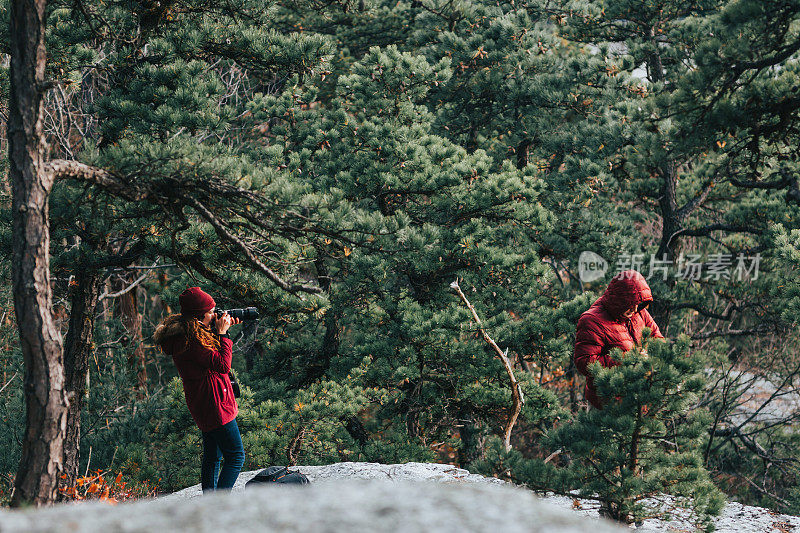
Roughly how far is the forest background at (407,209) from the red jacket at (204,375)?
77 centimetres

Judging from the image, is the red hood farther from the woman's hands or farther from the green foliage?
the woman's hands

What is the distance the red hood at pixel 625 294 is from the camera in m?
4.49

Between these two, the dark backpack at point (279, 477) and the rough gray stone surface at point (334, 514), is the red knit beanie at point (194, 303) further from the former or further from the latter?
the rough gray stone surface at point (334, 514)

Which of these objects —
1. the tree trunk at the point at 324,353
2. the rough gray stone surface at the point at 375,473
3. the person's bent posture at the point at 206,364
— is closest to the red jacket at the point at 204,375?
the person's bent posture at the point at 206,364

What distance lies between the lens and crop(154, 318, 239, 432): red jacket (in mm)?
4277

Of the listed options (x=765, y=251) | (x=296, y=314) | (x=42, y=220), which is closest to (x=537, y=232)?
(x=765, y=251)

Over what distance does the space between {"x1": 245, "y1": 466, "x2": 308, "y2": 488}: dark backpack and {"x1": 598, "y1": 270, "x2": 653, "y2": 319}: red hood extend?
245cm

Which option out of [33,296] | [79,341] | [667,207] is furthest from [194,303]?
[667,207]

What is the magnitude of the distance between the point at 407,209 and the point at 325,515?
6.74 m

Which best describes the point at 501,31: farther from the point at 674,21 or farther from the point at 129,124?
the point at 129,124

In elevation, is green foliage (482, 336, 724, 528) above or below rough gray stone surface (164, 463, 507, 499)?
above

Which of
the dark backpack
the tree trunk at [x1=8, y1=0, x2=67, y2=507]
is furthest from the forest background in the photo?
the dark backpack

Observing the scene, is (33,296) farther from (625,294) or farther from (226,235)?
(625,294)

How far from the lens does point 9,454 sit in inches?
294
